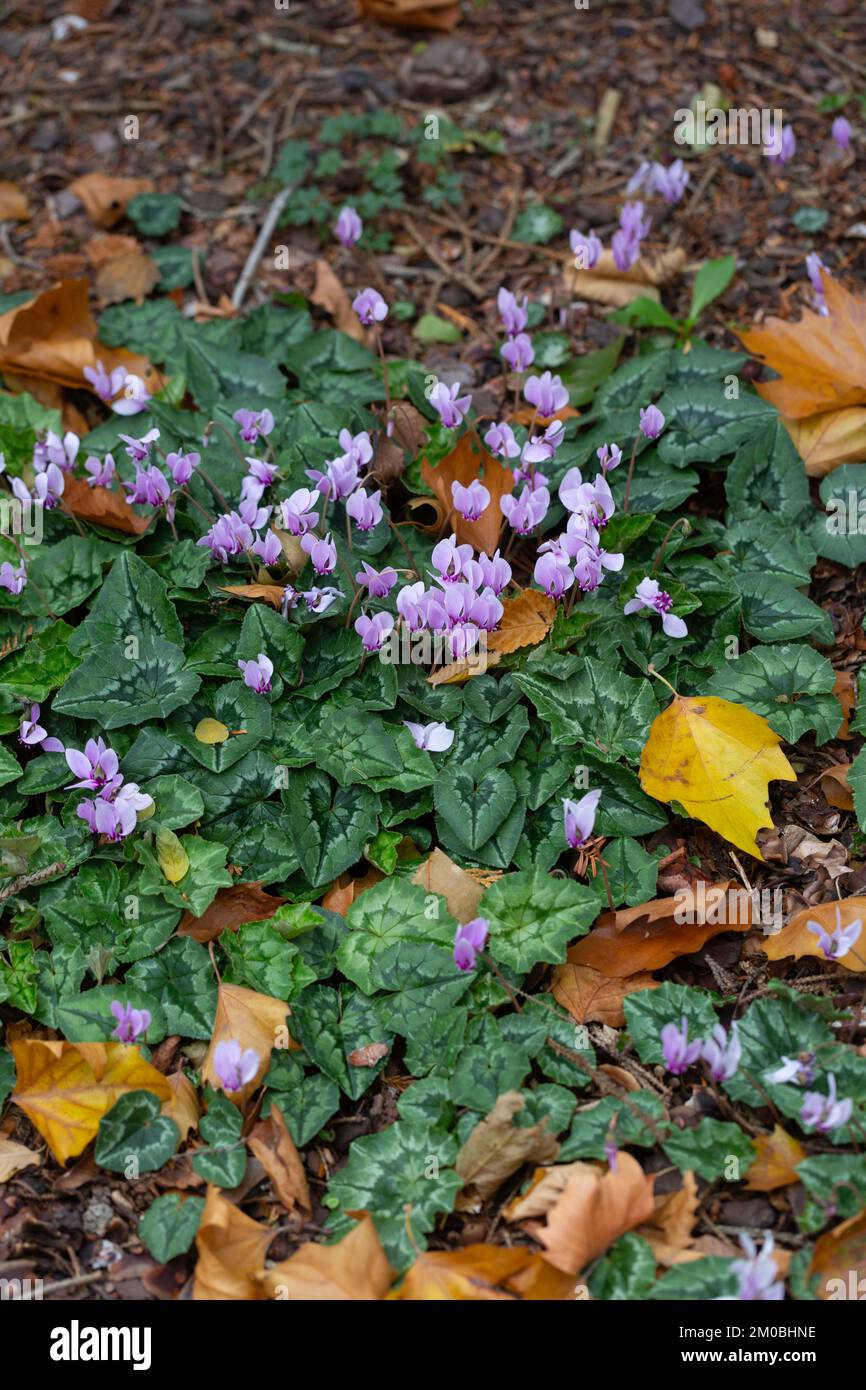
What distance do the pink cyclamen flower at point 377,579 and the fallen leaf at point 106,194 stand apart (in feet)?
7.70

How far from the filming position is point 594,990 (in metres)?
3.06

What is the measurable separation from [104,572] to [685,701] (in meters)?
1.61

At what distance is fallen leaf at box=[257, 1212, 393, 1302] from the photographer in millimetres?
2529

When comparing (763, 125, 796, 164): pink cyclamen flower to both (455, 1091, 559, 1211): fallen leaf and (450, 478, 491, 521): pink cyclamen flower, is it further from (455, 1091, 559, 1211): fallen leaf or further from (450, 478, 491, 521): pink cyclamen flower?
(455, 1091, 559, 1211): fallen leaf

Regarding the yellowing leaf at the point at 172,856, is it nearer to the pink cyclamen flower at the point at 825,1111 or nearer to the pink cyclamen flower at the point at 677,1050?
the pink cyclamen flower at the point at 677,1050

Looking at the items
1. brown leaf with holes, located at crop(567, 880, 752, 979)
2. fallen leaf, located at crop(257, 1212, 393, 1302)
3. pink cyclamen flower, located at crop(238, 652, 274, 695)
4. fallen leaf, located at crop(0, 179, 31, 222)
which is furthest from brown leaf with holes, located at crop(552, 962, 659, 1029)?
fallen leaf, located at crop(0, 179, 31, 222)

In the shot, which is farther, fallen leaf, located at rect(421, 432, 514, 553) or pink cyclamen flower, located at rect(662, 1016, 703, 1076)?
fallen leaf, located at rect(421, 432, 514, 553)

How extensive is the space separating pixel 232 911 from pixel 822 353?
226cm

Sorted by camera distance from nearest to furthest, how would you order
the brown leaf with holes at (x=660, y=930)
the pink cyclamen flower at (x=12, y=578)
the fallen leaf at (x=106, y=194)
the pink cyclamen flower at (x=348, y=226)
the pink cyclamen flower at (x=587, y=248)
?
the brown leaf with holes at (x=660, y=930)
the pink cyclamen flower at (x=12, y=578)
the pink cyclamen flower at (x=587, y=248)
the pink cyclamen flower at (x=348, y=226)
the fallen leaf at (x=106, y=194)

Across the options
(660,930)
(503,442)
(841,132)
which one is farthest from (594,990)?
(841,132)

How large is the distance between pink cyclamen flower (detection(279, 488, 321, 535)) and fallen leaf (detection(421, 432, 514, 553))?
0.39m

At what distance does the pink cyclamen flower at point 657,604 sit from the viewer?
3318 millimetres

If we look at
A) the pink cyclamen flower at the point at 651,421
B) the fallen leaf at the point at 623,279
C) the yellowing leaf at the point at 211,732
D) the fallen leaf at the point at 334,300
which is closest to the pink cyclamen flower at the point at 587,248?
the fallen leaf at the point at 623,279

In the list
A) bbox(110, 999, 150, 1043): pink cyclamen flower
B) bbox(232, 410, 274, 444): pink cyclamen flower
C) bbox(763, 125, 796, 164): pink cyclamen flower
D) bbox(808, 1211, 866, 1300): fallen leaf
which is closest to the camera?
bbox(808, 1211, 866, 1300): fallen leaf
